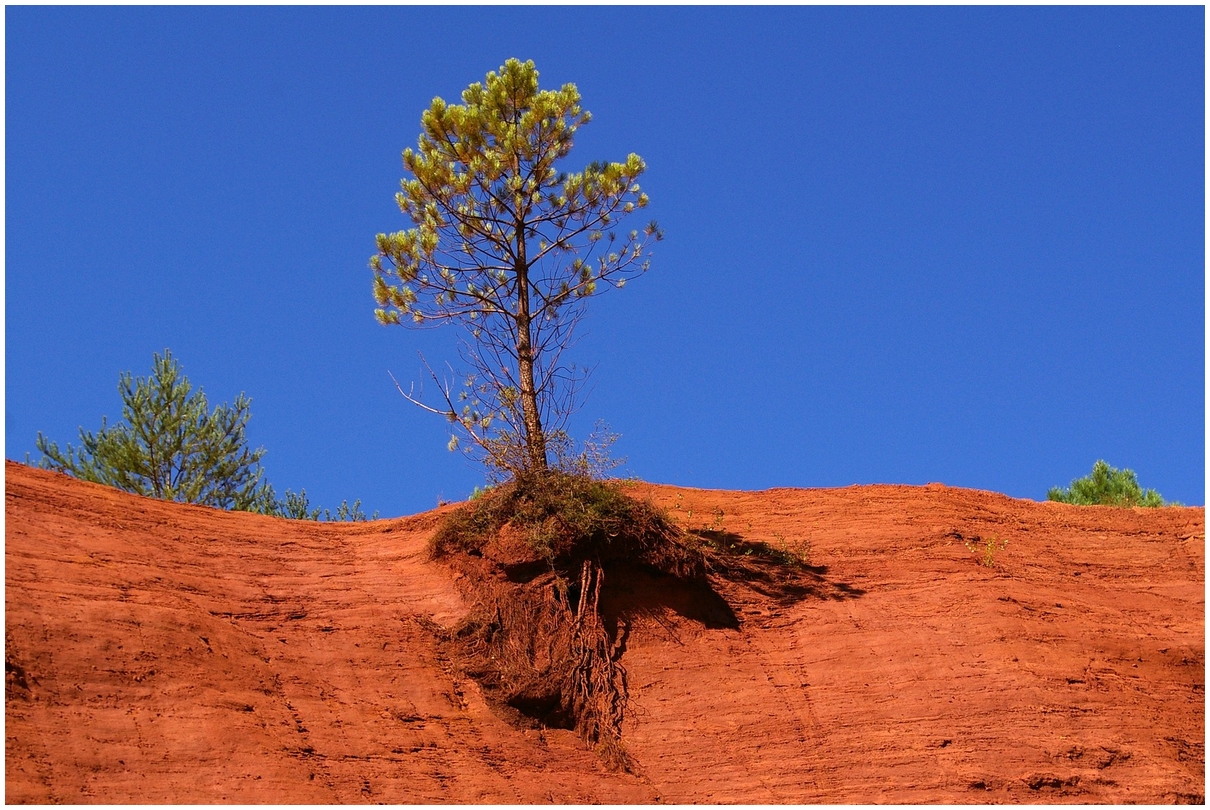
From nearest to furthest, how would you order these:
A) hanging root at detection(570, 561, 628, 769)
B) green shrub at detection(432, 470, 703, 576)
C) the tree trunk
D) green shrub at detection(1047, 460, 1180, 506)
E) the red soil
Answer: the red soil → hanging root at detection(570, 561, 628, 769) → green shrub at detection(432, 470, 703, 576) → the tree trunk → green shrub at detection(1047, 460, 1180, 506)

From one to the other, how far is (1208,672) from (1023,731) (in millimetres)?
3075

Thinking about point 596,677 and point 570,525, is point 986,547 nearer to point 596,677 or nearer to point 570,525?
point 570,525

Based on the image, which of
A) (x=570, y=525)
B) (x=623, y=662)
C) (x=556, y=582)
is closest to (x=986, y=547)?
(x=623, y=662)

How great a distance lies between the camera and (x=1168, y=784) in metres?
12.9

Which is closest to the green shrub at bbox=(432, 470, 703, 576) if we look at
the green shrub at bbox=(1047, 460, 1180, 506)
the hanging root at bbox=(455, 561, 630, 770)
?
the hanging root at bbox=(455, 561, 630, 770)

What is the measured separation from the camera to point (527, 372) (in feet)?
56.3

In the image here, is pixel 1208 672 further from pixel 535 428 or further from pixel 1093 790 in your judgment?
pixel 535 428

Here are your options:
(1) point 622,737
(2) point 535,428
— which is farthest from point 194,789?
(2) point 535,428

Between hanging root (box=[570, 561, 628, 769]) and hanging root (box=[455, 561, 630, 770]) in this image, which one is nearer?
hanging root (box=[570, 561, 628, 769])

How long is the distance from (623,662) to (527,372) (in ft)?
14.3

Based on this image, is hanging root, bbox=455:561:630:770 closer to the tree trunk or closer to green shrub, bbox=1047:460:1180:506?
the tree trunk

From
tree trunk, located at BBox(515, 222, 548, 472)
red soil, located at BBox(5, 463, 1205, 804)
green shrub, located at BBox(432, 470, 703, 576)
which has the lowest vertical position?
red soil, located at BBox(5, 463, 1205, 804)

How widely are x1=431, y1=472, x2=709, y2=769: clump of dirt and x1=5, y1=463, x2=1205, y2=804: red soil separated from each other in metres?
0.31

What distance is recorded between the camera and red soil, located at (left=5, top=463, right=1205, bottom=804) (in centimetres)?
1168
